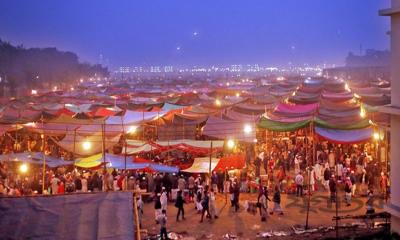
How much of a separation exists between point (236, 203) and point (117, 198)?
7.81 meters

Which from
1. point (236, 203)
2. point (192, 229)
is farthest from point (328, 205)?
point (192, 229)

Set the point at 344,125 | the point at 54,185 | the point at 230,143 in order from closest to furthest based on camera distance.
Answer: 1. the point at 54,185
2. the point at 344,125
3. the point at 230,143

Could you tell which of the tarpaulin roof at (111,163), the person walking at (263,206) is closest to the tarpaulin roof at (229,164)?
the person walking at (263,206)

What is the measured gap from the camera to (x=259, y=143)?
22500mm

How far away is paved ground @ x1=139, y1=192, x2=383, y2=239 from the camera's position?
12445 mm

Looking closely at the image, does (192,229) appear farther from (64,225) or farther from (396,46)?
(396,46)

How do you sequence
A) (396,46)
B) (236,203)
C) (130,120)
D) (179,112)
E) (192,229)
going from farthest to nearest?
(179,112) → (130,120) → (236,203) → (192,229) → (396,46)

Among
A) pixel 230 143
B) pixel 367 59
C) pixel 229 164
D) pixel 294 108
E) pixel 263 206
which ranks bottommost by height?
pixel 263 206

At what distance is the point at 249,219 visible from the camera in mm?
13359

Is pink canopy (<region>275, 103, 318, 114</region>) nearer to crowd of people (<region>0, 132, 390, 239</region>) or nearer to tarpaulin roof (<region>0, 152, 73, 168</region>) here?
crowd of people (<region>0, 132, 390, 239</region>)

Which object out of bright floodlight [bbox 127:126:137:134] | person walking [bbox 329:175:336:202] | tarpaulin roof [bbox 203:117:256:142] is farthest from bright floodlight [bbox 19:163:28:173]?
person walking [bbox 329:175:336:202]

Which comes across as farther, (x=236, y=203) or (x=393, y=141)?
(x=236, y=203)

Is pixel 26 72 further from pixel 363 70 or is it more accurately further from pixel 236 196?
pixel 363 70

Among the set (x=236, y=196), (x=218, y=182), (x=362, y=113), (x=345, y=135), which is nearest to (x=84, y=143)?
(x=218, y=182)
